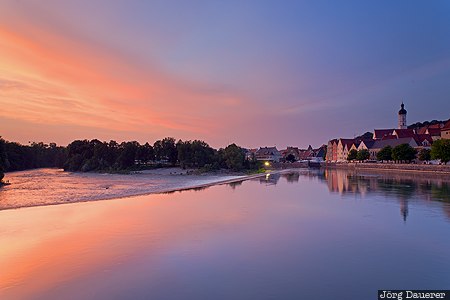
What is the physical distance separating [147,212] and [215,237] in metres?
7.52

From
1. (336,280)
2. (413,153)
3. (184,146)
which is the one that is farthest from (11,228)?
(413,153)

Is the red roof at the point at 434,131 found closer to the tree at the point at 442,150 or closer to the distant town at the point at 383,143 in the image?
the distant town at the point at 383,143

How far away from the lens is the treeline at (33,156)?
90562 mm

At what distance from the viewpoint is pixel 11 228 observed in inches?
599

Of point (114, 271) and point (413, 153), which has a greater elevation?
point (413, 153)

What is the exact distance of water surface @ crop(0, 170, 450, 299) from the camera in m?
8.13

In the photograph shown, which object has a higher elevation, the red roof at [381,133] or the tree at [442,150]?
the red roof at [381,133]

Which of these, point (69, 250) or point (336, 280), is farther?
point (69, 250)

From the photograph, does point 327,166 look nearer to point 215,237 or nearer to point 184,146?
point 184,146

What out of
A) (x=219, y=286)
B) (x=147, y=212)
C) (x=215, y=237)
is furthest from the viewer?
(x=147, y=212)

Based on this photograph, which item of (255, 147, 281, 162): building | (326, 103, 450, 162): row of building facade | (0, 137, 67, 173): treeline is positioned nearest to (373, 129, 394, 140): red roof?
(326, 103, 450, 162): row of building facade

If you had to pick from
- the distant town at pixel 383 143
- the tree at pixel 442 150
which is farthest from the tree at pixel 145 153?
the tree at pixel 442 150

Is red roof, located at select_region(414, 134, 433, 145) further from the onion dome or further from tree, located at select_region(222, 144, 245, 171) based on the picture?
tree, located at select_region(222, 144, 245, 171)

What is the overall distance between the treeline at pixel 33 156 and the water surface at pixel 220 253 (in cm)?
8339
